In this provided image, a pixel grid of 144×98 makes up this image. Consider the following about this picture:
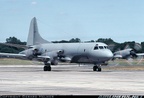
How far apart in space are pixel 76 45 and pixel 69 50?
1.05 m

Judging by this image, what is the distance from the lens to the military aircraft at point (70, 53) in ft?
168

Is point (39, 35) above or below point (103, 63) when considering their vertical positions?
above

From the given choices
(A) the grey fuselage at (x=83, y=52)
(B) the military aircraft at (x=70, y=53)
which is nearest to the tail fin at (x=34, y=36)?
(B) the military aircraft at (x=70, y=53)

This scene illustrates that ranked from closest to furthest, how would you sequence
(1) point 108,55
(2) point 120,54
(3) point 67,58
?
(1) point 108,55
(3) point 67,58
(2) point 120,54

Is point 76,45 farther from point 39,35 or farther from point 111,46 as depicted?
point 39,35

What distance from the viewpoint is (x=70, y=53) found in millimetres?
53656

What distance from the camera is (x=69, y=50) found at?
53875 mm

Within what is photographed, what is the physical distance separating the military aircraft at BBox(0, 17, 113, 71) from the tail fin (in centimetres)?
285

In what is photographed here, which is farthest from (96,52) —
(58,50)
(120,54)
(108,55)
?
(120,54)

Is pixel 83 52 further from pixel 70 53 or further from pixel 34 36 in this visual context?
pixel 34 36

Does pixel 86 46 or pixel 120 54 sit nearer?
pixel 86 46

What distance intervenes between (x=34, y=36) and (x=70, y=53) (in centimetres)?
1130

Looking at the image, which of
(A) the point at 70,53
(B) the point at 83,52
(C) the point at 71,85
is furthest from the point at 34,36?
(C) the point at 71,85

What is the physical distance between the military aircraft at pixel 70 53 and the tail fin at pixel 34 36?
2.85m
